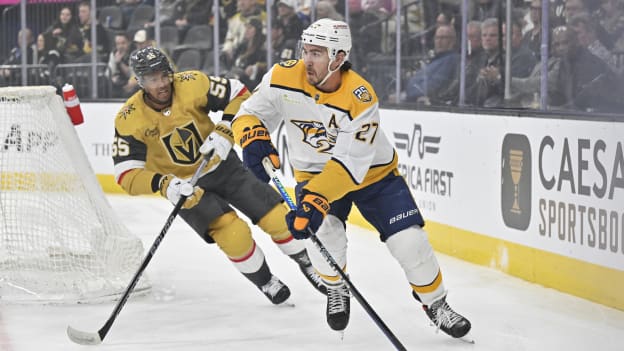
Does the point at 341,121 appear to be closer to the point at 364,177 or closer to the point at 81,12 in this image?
the point at 364,177

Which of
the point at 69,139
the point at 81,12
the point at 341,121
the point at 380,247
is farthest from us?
the point at 81,12

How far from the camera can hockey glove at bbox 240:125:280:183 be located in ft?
12.2

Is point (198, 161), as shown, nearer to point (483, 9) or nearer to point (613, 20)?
point (613, 20)

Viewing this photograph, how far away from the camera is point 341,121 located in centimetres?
354

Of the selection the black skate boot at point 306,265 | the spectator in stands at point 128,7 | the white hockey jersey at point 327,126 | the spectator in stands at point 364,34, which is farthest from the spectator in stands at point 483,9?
the spectator in stands at point 128,7

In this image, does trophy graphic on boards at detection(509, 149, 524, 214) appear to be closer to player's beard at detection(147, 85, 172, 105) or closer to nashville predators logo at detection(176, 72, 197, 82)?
nashville predators logo at detection(176, 72, 197, 82)

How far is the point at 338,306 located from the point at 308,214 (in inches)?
22.3

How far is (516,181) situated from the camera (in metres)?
4.92

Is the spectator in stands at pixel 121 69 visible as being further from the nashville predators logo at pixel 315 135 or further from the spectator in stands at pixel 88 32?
the nashville predators logo at pixel 315 135

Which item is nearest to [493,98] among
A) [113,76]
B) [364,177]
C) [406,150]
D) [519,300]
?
[406,150]

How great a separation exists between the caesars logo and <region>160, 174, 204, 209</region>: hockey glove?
1.55 metres

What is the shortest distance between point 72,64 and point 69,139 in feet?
14.6

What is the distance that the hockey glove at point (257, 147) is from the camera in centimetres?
371

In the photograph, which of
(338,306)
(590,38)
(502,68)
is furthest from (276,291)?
(502,68)
